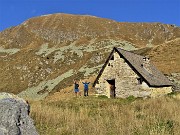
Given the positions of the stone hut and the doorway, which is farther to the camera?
the doorway

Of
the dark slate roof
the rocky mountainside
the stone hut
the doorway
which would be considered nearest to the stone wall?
the stone hut

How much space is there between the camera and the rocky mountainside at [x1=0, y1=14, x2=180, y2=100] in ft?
205


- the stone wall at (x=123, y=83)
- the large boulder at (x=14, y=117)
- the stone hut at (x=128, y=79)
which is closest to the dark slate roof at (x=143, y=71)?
the stone hut at (x=128, y=79)

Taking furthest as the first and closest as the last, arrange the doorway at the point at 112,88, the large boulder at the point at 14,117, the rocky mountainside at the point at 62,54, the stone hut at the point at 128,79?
the rocky mountainside at the point at 62,54
the doorway at the point at 112,88
the stone hut at the point at 128,79
the large boulder at the point at 14,117

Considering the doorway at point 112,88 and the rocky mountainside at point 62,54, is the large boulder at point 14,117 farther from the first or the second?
the rocky mountainside at point 62,54

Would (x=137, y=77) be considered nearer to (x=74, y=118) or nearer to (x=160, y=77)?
(x=160, y=77)

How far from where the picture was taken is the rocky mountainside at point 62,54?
62.4m

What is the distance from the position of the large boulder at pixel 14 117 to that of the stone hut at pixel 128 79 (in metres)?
29.5

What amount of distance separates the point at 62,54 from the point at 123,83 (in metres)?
44.5

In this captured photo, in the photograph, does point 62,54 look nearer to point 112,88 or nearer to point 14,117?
point 112,88

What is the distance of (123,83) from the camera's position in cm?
3909

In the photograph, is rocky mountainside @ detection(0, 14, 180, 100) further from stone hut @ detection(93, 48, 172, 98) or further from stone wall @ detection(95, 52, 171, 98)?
stone wall @ detection(95, 52, 171, 98)

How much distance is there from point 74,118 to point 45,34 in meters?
127

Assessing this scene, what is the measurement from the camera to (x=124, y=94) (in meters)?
38.9
